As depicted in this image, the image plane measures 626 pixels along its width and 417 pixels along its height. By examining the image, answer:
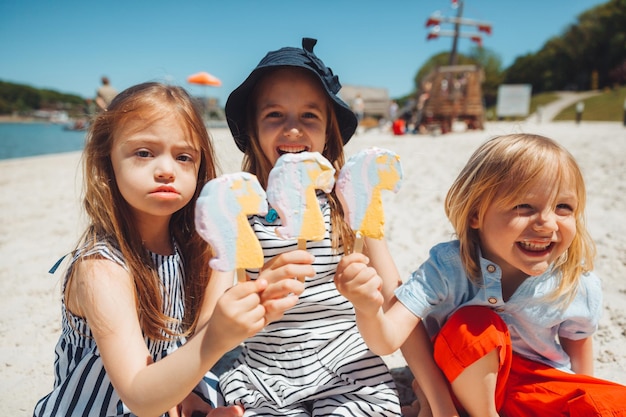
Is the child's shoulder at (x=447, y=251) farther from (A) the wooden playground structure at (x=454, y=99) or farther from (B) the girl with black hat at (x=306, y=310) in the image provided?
(A) the wooden playground structure at (x=454, y=99)

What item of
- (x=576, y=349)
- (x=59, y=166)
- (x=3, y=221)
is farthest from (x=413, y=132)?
(x=576, y=349)

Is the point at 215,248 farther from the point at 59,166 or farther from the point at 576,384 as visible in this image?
the point at 59,166

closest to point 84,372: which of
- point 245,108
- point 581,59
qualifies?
point 245,108

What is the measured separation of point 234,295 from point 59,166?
36.1ft

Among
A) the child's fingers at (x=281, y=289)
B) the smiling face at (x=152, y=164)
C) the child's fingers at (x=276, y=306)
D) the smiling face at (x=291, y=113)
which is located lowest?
the child's fingers at (x=276, y=306)

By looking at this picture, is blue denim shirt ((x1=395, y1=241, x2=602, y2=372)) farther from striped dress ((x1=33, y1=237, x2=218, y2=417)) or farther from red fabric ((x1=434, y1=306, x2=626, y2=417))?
striped dress ((x1=33, y1=237, x2=218, y2=417))

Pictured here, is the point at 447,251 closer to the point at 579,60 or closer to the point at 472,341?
the point at 472,341

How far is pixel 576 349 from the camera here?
161 cm

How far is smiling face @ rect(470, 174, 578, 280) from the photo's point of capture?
1.41 m

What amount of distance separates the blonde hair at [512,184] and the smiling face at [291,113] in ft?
2.13

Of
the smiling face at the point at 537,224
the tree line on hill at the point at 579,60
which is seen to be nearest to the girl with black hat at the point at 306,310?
the smiling face at the point at 537,224

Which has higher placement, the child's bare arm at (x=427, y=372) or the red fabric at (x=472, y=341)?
the red fabric at (x=472, y=341)

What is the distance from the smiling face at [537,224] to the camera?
55.6 inches

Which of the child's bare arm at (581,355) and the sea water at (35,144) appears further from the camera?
the sea water at (35,144)
